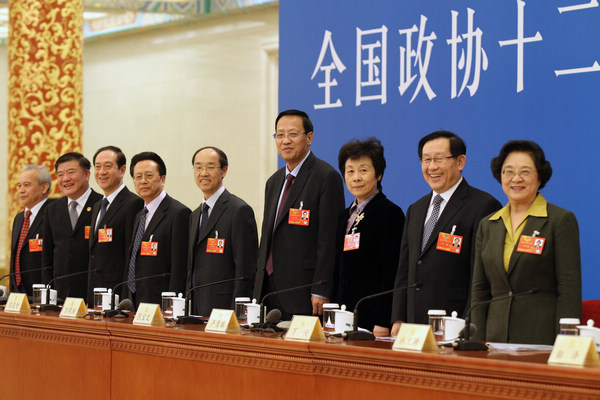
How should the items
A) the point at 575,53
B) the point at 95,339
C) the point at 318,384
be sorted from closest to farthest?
the point at 318,384, the point at 95,339, the point at 575,53

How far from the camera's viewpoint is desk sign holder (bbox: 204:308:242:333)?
10.0 ft

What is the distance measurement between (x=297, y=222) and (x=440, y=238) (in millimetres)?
846

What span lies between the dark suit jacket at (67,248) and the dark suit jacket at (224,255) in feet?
3.63

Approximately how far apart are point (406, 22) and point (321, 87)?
2.34 ft

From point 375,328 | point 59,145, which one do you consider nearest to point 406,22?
point 375,328

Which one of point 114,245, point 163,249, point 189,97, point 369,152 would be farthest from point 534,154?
point 189,97

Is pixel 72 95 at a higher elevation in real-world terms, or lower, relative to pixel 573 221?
higher

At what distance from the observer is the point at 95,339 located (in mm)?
3484

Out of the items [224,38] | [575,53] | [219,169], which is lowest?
[219,169]

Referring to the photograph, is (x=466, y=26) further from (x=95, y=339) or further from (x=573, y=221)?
(x=95, y=339)

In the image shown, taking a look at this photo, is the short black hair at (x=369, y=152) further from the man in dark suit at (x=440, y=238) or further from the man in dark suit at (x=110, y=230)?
the man in dark suit at (x=110, y=230)

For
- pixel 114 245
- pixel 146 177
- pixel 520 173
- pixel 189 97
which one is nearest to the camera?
pixel 520 173

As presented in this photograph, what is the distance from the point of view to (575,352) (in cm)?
207

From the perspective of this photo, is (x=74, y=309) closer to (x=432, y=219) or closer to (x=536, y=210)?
(x=432, y=219)
